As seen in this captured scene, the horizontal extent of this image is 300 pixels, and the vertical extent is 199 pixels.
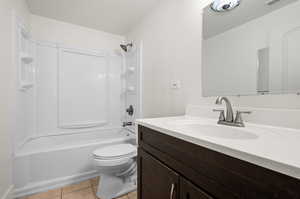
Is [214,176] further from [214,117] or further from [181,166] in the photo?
[214,117]

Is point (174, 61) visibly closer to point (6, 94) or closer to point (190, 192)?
point (190, 192)

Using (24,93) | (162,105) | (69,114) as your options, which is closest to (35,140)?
(69,114)

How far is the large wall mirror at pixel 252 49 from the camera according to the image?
2.23 feet

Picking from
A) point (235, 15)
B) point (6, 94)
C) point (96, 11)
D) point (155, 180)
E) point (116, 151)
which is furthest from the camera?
point (96, 11)

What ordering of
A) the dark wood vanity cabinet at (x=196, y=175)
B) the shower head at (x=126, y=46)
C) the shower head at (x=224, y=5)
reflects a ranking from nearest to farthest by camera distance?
the dark wood vanity cabinet at (x=196, y=175) < the shower head at (x=224, y=5) < the shower head at (x=126, y=46)

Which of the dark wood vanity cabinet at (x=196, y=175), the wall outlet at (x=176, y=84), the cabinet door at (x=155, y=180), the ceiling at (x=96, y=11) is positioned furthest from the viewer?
the ceiling at (x=96, y=11)

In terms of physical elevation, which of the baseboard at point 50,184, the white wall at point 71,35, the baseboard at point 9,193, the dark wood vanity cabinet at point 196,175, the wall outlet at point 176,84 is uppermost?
the white wall at point 71,35

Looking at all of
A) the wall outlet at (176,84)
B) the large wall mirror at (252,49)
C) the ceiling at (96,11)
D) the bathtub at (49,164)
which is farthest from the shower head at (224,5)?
the bathtub at (49,164)

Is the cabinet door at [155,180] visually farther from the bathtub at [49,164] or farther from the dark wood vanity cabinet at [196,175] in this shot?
the bathtub at [49,164]

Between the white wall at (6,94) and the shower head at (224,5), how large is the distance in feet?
5.67

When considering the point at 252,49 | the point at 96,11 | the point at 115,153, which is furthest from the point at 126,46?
the point at 252,49

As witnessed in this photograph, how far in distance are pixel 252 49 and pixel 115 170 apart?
1.52 meters

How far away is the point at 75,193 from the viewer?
141 cm

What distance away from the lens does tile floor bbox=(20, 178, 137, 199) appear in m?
1.35
